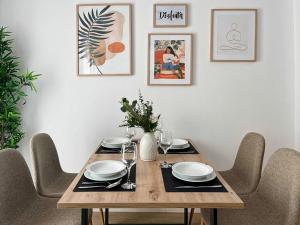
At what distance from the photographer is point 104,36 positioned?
7.60ft

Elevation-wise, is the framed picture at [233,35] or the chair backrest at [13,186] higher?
the framed picture at [233,35]

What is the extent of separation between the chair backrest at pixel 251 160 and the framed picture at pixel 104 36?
119cm

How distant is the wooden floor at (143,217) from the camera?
2332mm

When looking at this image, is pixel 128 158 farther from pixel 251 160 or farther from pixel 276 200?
pixel 251 160

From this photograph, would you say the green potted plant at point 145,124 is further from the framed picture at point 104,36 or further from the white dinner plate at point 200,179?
the framed picture at point 104,36

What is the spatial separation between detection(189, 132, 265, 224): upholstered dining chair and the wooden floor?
212 mm

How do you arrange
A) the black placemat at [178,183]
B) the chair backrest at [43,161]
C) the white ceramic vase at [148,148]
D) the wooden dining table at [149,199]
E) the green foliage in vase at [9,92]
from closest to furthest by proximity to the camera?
the wooden dining table at [149,199], the black placemat at [178,183], the white ceramic vase at [148,148], the chair backrest at [43,161], the green foliage in vase at [9,92]

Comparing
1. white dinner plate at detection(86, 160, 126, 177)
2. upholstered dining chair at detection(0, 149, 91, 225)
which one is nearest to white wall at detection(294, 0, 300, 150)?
white dinner plate at detection(86, 160, 126, 177)

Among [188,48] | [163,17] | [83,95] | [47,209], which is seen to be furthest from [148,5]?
[47,209]

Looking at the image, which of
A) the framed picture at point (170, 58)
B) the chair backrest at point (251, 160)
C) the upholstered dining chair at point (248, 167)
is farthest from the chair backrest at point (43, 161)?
the chair backrest at point (251, 160)

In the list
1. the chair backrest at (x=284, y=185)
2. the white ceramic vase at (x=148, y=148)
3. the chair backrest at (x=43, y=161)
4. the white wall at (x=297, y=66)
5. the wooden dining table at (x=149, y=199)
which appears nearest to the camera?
the wooden dining table at (x=149, y=199)

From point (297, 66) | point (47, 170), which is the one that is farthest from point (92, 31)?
point (297, 66)

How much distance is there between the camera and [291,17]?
2.32 meters

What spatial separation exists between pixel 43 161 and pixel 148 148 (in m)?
0.81
